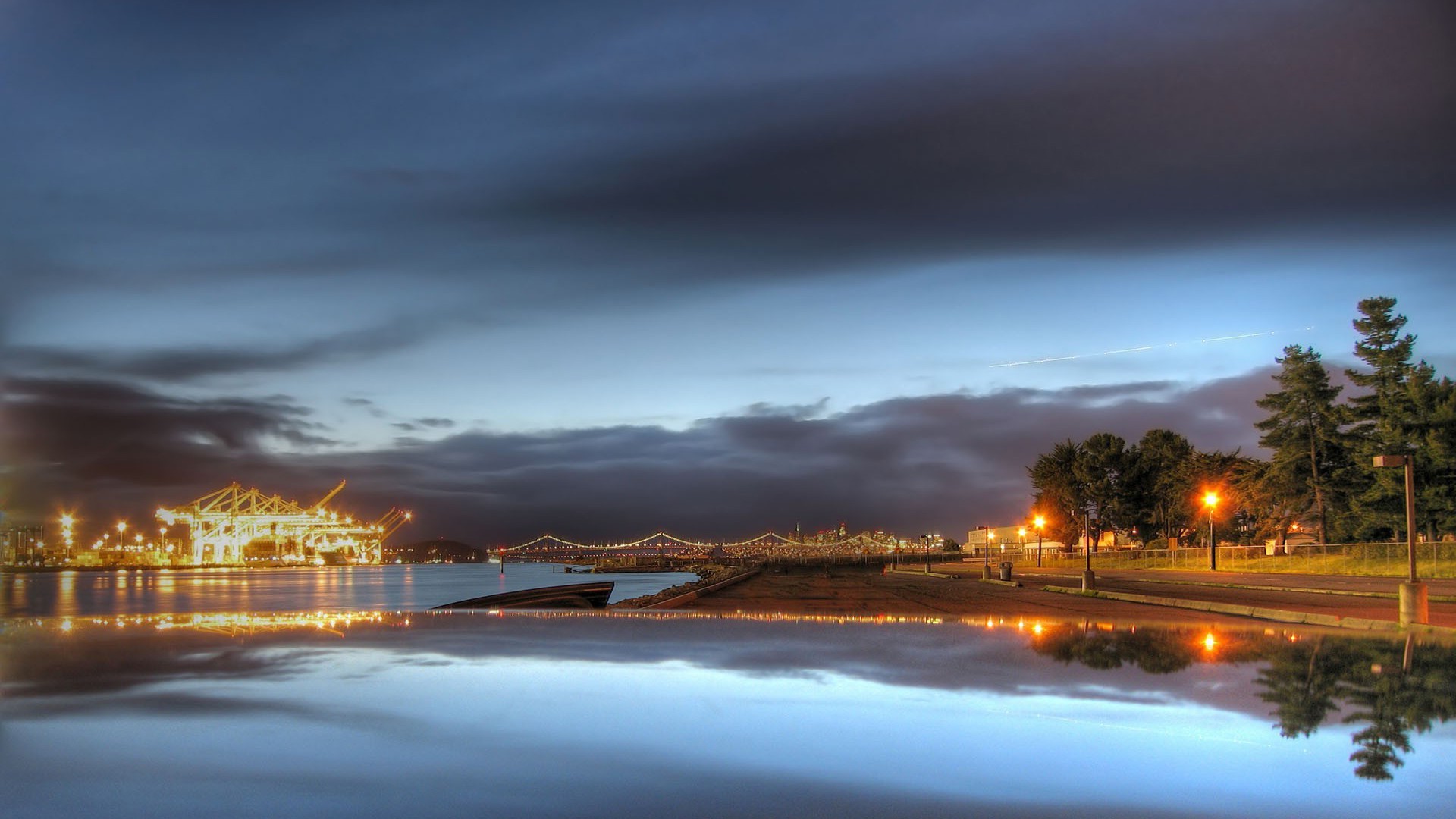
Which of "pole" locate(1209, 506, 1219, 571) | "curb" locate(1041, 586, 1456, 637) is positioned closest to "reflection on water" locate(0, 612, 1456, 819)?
"curb" locate(1041, 586, 1456, 637)

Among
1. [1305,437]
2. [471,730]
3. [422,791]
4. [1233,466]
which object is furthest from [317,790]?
[1233,466]

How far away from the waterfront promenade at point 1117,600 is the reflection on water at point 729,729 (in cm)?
971

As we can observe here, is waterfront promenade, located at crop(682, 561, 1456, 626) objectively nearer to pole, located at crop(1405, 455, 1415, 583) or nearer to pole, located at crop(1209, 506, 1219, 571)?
pole, located at crop(1405, 455, 1415, 583)

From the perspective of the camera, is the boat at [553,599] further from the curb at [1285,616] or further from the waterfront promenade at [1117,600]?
the curb at [1285,616]

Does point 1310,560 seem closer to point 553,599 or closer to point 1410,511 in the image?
point 1410,511

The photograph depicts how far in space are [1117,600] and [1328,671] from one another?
23.7 metres

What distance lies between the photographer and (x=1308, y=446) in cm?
7975

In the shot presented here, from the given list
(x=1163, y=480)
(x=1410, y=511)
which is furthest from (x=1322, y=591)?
(x=1163, y=480)

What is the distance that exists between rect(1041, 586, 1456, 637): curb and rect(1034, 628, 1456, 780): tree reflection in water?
266cm

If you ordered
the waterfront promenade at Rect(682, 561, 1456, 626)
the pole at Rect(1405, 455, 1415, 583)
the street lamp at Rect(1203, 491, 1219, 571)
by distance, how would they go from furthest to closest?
1. the street lamp at Rect(1203, 491, 1219, 571)
2. the waterfront promenade at Rect(682, 561, 1456, 626)
3. the pole at Rect(1405, 455, 1415, 583)

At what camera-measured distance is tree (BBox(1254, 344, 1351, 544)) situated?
7919 centimetres

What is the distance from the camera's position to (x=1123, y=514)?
4865 inches

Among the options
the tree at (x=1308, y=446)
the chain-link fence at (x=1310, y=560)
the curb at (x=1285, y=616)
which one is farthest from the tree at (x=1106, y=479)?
the curb at (x=1285, y=616)

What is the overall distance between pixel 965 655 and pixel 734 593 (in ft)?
114
